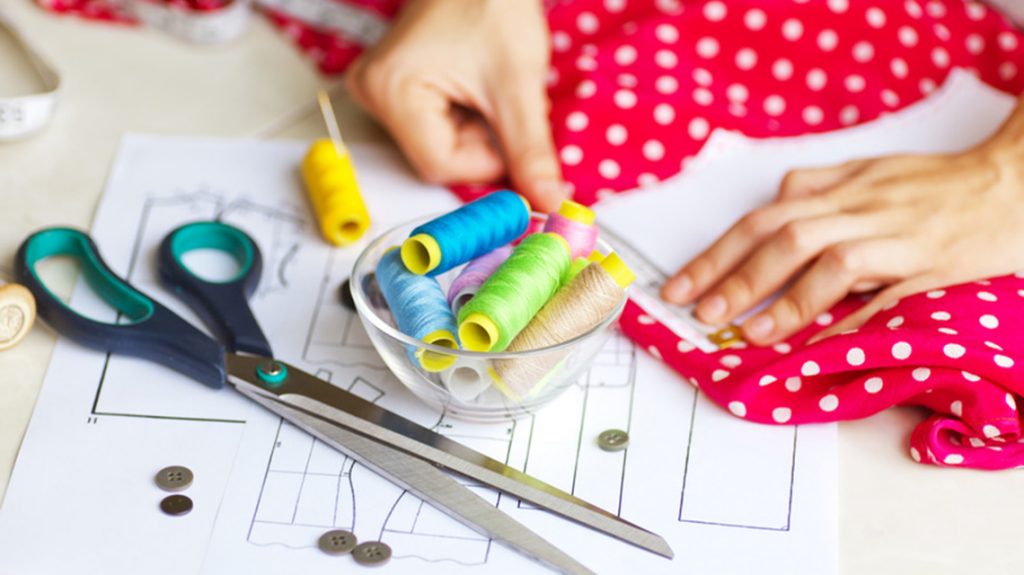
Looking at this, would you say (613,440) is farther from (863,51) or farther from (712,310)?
(863,51)

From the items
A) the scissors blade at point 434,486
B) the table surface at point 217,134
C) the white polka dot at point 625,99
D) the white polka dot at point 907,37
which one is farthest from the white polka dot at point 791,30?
the scissors blade at point 434,486

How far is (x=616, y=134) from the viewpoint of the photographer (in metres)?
1.26

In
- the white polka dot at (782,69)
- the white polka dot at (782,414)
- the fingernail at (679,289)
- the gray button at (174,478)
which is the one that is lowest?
the white polka dot at (782,414)

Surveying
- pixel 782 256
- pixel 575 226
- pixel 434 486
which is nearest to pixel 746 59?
pixel 782 256

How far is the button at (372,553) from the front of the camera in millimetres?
877

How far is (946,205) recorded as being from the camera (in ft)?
3.66

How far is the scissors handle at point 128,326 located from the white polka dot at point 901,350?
558mm

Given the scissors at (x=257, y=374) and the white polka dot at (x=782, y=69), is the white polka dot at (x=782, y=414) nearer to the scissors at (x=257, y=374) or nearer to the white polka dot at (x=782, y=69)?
the scissors at (x=257, y=374)

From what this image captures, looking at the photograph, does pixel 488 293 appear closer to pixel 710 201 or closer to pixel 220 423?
pixel 220 423

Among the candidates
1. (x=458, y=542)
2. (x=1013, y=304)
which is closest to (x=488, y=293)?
(x=458, y=542)

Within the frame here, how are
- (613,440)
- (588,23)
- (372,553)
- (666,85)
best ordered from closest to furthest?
(372,553)
(613,440)
(666,85)
(588,23)

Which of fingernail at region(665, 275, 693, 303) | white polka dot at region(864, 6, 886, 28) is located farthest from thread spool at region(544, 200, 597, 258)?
white polka dot at region(864, 6, 886, 28)

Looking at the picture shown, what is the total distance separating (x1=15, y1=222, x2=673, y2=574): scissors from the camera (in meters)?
0.90

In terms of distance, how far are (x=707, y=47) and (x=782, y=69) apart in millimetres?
90
